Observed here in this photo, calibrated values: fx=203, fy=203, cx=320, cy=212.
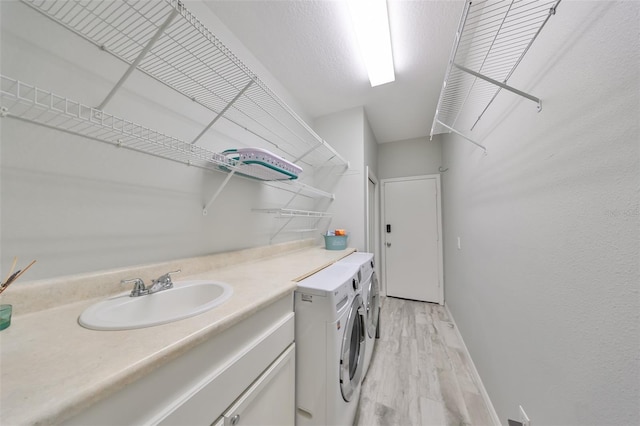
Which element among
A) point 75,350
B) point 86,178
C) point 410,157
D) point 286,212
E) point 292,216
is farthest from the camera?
point 410,157

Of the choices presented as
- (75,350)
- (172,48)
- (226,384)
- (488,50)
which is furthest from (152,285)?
(488,50)

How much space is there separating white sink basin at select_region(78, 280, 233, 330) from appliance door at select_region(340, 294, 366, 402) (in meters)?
0.70

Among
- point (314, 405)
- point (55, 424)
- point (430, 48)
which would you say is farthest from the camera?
point (430, 48)

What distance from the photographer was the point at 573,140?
0.66 m

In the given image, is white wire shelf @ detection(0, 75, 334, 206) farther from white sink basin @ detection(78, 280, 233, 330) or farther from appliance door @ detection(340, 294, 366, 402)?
appliance door @ detection(340, 294, 366, 402)

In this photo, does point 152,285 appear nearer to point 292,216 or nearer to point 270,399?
point 270,399

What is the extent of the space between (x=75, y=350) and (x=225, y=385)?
395 mm

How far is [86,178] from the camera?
817 millimetres

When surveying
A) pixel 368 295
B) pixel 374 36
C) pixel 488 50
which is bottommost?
pixel 368 295

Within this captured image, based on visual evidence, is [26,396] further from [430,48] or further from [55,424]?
[430,48]

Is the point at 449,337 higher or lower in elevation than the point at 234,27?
lower

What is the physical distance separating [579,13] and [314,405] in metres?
1.82

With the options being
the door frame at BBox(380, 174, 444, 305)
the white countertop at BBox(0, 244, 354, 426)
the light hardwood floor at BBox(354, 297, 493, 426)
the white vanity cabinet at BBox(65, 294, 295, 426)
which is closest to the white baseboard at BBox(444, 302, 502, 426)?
the light hardwood floor at BBox(354, 297, 493, 426)

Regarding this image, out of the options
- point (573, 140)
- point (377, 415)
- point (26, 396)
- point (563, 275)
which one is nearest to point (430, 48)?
point (573, 140)
